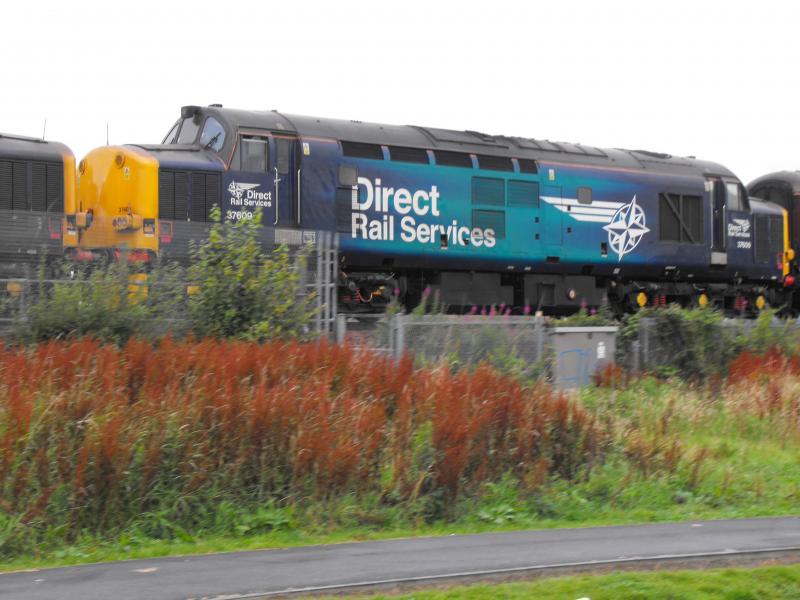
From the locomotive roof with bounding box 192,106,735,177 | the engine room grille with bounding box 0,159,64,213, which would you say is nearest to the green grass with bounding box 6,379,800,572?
the locomotive roof with bounding box 192,106,735,177

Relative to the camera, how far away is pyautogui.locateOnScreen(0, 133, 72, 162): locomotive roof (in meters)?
20.1

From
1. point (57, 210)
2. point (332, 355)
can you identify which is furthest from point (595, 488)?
point (57, 210)

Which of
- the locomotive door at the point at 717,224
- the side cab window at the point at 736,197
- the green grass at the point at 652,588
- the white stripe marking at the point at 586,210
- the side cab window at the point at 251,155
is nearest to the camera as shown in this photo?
the green grass at the point at 652,588

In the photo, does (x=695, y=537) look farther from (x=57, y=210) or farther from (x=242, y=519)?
(x=57, y=210)

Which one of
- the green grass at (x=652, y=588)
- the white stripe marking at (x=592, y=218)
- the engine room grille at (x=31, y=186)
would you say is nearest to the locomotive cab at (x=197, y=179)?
the engine room grille at (x=31, y=186)

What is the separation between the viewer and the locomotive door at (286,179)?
2145 centimetres

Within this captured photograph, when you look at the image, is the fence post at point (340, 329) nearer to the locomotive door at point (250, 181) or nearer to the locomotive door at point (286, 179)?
the locomotive door at point (250, 181)

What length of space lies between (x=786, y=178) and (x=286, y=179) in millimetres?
18664

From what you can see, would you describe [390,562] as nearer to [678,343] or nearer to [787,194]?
[678,343]

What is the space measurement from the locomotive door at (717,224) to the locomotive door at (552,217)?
5.71 metres

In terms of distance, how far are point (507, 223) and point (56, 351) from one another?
45.7ft

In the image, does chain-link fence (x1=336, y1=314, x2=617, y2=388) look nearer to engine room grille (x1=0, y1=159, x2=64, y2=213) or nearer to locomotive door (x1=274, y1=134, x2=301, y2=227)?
locomotive door (x1=274, y1=134, x2=301, y2=227)

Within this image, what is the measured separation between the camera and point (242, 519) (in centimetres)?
1072

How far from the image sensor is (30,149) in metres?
20.3
